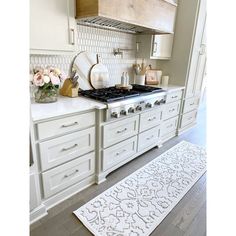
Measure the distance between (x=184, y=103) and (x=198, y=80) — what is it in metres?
0.55

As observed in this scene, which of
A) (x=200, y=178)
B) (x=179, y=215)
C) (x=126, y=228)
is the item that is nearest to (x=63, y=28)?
(x=126, y=228)

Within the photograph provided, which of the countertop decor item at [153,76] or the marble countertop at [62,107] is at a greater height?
the countertop decor item at [153,76]

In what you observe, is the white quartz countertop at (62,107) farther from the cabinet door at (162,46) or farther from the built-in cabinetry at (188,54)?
the built-in cabinetry at (188,54)

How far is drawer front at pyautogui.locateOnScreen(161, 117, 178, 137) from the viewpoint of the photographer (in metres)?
2.83

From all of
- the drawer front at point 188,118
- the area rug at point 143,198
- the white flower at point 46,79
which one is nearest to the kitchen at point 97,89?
the white flower at point 46,79

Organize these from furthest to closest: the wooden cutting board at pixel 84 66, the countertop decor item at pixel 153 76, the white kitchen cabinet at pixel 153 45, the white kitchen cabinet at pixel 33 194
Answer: the countertop decor item at pixel 153 76, the white kitchen cabinet at pixel 153 45, the wooden cutting board at pixel 84 66, the white kitchen cabinet at pixel 33 194

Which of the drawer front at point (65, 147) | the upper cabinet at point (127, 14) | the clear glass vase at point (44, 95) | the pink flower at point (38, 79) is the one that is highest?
the upper cabinet at point (127, 14)

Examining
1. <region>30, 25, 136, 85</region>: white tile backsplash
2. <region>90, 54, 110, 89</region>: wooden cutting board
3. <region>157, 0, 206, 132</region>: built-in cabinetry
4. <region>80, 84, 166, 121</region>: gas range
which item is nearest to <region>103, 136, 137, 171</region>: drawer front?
<region>80, 84, 166, 121</region>: gas range

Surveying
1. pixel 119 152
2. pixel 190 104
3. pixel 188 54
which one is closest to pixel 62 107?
pixel 119 152

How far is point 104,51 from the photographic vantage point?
2.35 m

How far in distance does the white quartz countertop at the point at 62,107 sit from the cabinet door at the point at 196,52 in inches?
78.7

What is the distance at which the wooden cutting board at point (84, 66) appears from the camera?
2086mm

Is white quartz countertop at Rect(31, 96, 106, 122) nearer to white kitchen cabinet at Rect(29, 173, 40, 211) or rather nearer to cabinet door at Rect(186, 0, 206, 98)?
white kitchen cabinet at Rect(29, 173, 40, 211)
